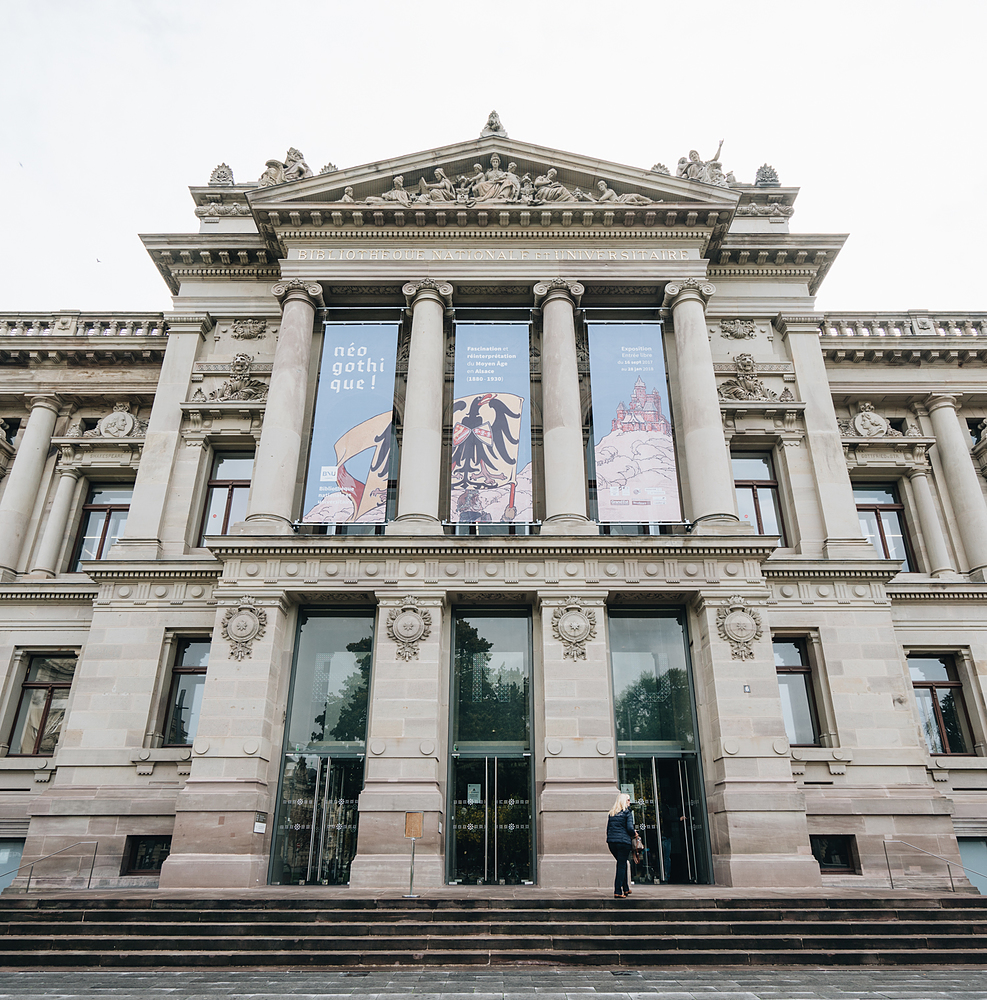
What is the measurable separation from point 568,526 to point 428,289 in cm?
899

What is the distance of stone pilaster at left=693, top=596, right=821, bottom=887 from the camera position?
1745cm

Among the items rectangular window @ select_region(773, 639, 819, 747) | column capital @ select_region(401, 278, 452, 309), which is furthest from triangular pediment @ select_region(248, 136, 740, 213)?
rectangular window @ select_region(773, 639, 819, 747)

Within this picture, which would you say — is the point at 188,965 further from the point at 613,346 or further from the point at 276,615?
the point at 613,346

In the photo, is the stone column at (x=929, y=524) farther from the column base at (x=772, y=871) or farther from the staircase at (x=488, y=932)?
the staircase at (x=488, y=932)

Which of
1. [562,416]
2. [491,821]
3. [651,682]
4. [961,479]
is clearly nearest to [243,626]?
[491,821]

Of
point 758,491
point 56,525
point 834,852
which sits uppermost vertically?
point 758,491

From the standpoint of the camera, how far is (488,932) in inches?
497

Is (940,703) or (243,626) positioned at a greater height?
(243,626)

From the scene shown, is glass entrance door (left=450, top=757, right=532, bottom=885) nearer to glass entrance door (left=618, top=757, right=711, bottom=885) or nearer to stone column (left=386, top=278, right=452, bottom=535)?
glass entrance door (left=618, top=757, right=711, bottom=885)

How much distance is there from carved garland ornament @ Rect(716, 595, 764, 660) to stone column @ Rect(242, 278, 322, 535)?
1168 centimetres

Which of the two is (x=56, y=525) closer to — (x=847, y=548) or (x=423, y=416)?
(x=423, y=416)

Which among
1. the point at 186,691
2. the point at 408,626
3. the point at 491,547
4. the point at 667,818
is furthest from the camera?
the point at 186,691

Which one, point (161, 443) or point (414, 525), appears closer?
point (414, 525)

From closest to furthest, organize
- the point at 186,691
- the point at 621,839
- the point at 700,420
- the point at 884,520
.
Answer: the point at 621,839 < the point at 186,691 < the point at 700,420 < the point at 884,520
